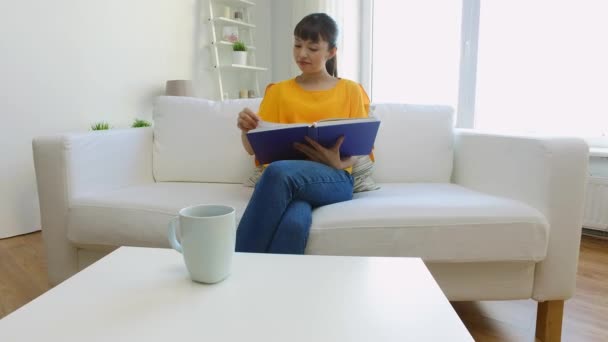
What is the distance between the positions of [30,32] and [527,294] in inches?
102

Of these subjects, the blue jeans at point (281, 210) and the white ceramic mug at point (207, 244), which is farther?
the blue jeans at point (281, 210)

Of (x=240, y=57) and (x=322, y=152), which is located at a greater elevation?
(x=240, y=57)

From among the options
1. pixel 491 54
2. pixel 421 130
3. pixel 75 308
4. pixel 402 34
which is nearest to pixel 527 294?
pixel 421 130

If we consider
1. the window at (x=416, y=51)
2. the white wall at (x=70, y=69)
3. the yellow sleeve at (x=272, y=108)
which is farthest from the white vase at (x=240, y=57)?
the yellow sleeve at (x=272, y=108)

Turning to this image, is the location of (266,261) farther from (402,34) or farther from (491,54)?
(402,34)

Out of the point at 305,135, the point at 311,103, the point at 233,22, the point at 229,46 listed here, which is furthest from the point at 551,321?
the point at 229,46

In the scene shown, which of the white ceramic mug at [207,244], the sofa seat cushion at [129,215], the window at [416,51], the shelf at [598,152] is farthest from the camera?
the window at [416,51]

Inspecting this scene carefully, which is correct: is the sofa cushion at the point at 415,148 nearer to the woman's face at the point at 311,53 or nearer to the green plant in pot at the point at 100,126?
the woman's face at the point at 311,53

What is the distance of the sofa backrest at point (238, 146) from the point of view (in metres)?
1.60

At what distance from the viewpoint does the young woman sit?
1.00m

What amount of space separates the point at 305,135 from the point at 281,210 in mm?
248

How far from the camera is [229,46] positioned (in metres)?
3.34

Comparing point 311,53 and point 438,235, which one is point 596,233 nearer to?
point 438,235

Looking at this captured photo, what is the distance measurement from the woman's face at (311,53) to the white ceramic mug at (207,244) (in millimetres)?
900
